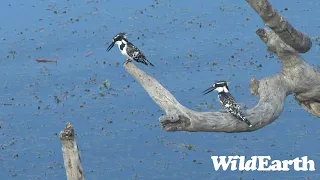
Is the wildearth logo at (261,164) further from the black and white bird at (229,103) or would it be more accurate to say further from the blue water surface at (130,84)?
the black and white bird at (229,103)

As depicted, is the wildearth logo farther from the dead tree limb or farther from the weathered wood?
the weathered wood

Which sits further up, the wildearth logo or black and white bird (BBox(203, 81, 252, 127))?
black and white bird (BBox(203, 81, 252, 127))

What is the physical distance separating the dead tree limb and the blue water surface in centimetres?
486

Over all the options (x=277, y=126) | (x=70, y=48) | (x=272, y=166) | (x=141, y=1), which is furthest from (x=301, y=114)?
(x=141, y=1)

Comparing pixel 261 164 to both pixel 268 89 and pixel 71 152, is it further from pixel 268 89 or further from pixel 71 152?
pixel 71 152

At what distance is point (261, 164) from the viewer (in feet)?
81.7

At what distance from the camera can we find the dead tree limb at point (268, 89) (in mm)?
17719

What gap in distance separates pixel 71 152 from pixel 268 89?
4473mm

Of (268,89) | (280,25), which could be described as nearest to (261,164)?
(268,89)

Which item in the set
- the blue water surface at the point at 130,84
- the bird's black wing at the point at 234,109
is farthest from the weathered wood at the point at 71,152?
the blue water surface at the point at 130,84

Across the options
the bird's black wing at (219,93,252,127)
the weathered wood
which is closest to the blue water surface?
→ the bird's black wing at (219,93,252,127)

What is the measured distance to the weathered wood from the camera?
16.7m

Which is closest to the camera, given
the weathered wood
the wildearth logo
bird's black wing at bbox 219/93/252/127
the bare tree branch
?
the weathered wood

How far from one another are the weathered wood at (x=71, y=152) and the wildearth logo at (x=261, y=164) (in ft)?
25.5
